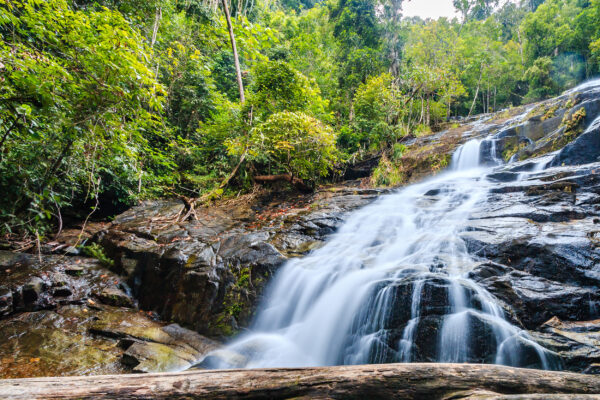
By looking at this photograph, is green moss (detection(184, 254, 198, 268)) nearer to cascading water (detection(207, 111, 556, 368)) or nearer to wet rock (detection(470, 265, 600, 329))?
cascading water (detection(207, 111, 556, 368))

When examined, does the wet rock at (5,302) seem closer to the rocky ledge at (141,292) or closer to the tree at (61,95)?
the rocky ledge at (141,292)

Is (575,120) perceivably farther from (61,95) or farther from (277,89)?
(61,95)

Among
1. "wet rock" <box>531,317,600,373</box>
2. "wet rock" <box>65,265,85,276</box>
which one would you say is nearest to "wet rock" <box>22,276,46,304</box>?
"wet rock" <box>65,265,85,276</box>

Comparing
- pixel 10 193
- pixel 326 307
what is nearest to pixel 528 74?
pixel 326 307

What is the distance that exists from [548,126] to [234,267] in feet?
37.2

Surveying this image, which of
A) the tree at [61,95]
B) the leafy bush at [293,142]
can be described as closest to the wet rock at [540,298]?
the tree at [61,95]

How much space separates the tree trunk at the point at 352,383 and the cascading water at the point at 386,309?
1310mm

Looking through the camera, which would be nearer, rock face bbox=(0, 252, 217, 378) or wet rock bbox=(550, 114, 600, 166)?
rock face bbox=(0, 252, 217, 378)

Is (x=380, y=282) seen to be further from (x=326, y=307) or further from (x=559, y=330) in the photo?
(x=559, y=330)

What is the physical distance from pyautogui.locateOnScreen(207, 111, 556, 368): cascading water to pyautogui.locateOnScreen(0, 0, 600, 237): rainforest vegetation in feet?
10.4

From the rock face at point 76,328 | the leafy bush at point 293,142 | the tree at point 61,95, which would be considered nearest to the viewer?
the rock face at point 76,328

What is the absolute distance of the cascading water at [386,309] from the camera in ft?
9.16

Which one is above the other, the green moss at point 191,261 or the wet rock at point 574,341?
the green moss at point 191,261

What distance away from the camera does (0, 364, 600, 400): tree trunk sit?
1.36 m
